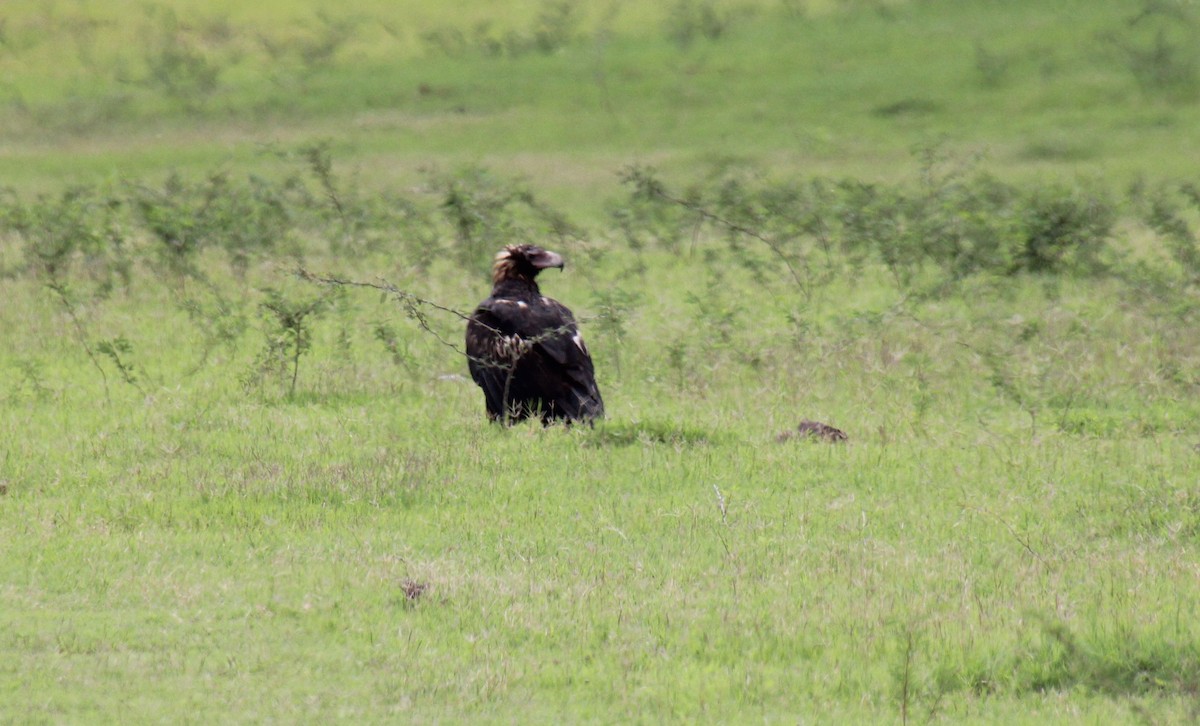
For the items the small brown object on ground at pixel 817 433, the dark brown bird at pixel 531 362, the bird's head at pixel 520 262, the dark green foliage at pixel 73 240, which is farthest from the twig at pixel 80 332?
the small brown object on ground at pixel 817 433

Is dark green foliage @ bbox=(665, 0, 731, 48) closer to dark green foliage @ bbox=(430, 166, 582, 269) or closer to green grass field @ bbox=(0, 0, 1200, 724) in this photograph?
green grass field @ bbox=(0, 0, 1200, 724)

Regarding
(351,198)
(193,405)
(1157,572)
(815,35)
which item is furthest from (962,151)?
(1157,572)

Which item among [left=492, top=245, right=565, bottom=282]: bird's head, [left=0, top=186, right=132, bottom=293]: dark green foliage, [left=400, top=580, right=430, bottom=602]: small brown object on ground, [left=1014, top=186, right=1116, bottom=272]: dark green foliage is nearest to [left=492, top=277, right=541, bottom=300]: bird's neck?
[left=492, top=245, right=565, bottom=282]: bird's head

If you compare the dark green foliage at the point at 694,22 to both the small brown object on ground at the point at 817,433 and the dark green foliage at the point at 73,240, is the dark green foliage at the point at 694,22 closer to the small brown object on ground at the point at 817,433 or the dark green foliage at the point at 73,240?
the dark green foliage at the point at 73,240

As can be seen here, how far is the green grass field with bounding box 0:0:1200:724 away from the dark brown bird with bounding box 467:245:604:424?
1.33ft

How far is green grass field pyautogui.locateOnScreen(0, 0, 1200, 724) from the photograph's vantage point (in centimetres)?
550

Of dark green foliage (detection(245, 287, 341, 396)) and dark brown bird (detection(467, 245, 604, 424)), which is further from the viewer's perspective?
dark green foliage (detection(245, 287, 341, 396))

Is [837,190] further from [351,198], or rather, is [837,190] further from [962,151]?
[962,151]

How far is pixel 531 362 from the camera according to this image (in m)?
9.70

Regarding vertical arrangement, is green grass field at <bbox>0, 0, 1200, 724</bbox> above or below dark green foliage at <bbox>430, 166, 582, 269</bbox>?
below

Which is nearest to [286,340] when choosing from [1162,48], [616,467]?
[616,467]

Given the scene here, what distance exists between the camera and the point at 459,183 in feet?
59.3

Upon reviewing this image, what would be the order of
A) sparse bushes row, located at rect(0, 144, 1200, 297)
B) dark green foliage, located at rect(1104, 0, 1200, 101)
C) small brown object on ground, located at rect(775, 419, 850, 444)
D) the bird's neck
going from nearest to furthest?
1. small brown object on ground, located at rect(775, 419, 850, 444)
2. the bird's neck
3. sparse bushes row, located at rect(0, 144, 1200, 297)
4. dark green foliage, located at rect(1104, 0, 1200, 101)

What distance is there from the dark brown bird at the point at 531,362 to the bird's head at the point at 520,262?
85mm
